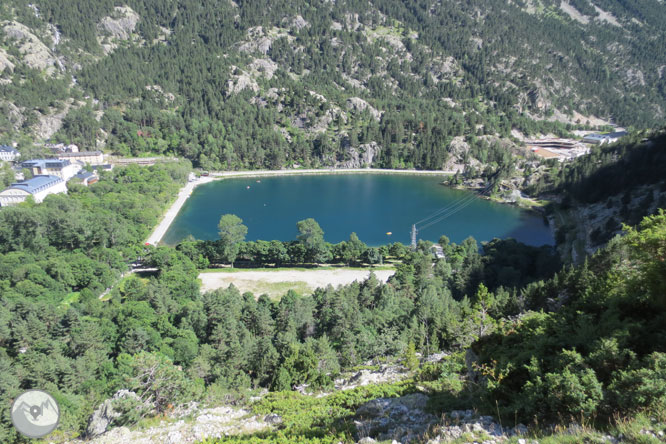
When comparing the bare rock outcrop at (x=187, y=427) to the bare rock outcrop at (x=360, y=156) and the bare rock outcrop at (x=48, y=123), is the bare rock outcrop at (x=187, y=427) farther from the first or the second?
the bare rock outcrop at (x=48, y=123)

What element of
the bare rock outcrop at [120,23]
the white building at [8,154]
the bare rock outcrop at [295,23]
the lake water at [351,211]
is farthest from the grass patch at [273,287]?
the bare rock outcrop at [295,23]

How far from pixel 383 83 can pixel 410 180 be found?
2460 inches

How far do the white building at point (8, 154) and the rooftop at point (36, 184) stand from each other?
2616cm

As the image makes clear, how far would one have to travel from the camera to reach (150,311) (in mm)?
26250

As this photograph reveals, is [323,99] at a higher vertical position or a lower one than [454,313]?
higher

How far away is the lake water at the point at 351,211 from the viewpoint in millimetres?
56163

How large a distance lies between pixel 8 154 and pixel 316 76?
→ 94647 mm

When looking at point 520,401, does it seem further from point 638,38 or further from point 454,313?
point 638,38

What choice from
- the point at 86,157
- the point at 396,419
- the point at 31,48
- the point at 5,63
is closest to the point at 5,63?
the point at 5,63

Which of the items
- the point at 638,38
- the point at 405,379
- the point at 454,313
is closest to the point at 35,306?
the point at 405,379

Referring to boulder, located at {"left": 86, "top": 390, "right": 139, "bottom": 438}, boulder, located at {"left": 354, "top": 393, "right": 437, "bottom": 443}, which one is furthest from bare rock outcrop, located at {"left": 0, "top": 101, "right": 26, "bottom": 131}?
boulder, located at {"left": 354, "top": 393, "right": 437, "bottom": 443}

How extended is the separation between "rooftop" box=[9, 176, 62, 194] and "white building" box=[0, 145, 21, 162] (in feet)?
85.8

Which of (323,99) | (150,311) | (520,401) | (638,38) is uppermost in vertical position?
(638,38)

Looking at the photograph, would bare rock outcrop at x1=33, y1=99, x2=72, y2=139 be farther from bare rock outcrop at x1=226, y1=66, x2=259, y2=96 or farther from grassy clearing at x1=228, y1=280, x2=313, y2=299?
grassy clearing at x1=228, y1=280, x2=313, y2=299
